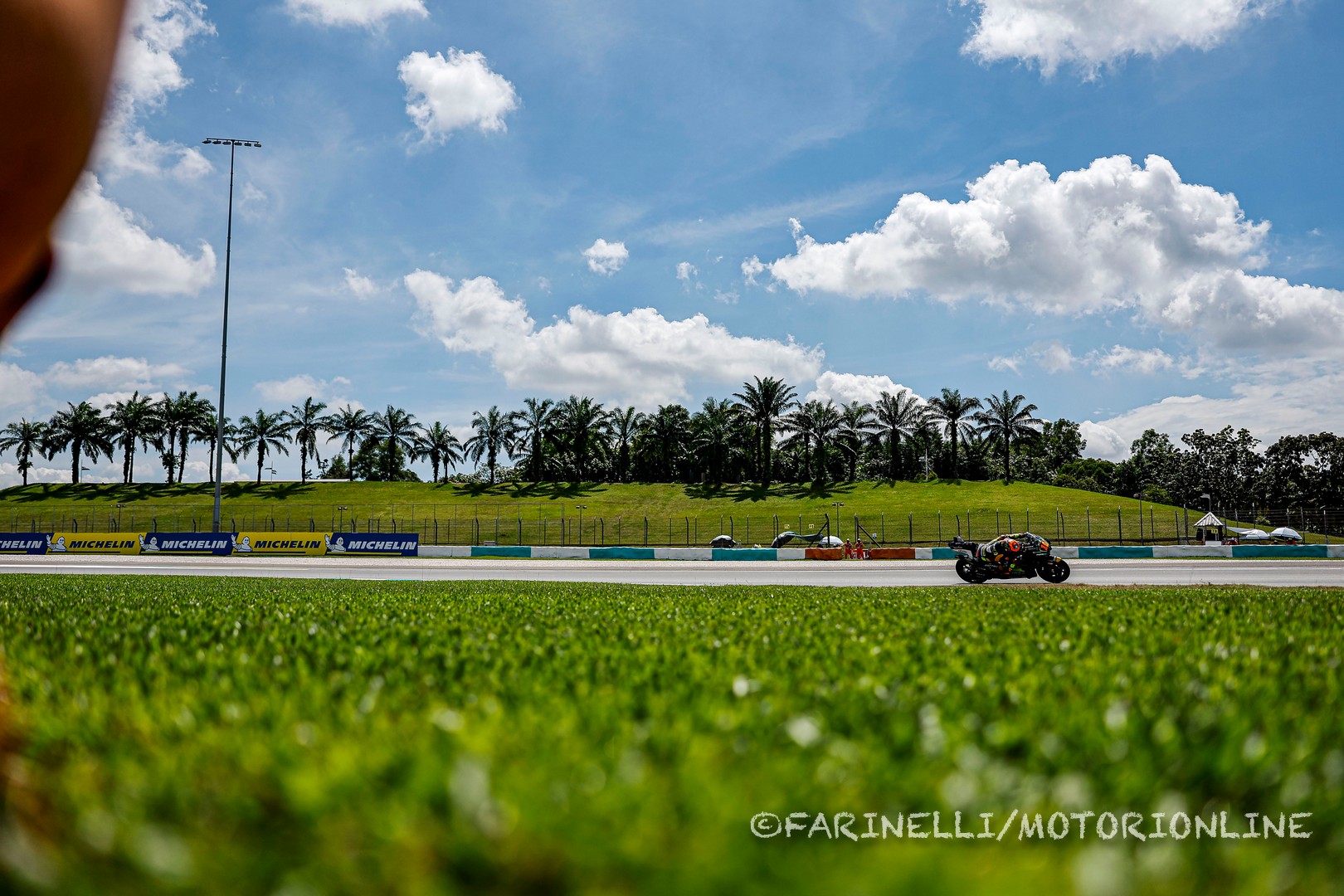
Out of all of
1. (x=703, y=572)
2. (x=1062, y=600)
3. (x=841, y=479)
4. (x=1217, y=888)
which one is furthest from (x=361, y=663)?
(x=841, y=479)

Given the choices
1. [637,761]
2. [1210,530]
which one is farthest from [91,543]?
[1210,530]

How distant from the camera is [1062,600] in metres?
8.16

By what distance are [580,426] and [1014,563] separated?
254ft

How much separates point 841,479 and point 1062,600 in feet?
288

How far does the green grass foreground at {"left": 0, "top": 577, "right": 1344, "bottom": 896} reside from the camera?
112 cm

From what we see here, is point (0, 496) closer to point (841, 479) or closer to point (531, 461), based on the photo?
point (531, 461)

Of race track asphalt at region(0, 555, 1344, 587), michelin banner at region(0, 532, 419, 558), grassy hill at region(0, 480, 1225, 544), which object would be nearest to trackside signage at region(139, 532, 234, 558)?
michelin banner at region(0, 532, 419, 558)

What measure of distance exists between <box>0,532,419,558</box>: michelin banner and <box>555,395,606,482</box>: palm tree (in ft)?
154

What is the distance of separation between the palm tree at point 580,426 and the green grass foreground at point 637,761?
301ft

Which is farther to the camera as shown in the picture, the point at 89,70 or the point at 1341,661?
the point at 1341,661

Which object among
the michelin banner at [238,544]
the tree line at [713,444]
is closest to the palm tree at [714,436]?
the tree line at [713,444]

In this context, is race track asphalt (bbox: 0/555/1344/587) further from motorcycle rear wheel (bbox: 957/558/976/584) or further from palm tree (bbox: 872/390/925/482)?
palm tree (bbox: 872/390/925/482)

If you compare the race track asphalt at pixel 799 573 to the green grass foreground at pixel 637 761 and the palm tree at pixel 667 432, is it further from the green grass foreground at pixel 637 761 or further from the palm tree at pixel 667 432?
the palm tree at pixel 667 432

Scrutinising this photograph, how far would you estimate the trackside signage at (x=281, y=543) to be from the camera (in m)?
48.2
